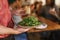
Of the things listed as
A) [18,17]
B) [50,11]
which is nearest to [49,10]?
[50,11]

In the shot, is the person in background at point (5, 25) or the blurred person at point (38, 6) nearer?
the person in background at point (5, 25)

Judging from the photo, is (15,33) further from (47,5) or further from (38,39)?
(47,5)

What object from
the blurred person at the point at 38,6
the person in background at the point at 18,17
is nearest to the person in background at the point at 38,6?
the blurred person at the point at 38,6

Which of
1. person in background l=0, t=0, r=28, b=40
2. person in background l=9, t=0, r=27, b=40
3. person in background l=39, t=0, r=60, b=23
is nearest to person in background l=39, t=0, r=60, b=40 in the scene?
person in background l=39, t=0, r=60, b=23

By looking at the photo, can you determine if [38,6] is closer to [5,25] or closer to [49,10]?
[49,10]

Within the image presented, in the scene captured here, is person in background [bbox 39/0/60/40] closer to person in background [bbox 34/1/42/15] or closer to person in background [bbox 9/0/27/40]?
person in background [bbox 34/1/42/15]

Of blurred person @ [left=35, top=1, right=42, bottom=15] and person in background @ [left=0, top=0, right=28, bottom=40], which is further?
blurred person @ [left=35, top=1, right=42, bottom=15]

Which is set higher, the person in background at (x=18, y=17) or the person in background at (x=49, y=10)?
the person in background at (x=18, y=17)

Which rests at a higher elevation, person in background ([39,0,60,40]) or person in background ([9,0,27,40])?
person in background ([9,0,27,40])

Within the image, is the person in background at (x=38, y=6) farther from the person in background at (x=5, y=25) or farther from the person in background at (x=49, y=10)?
the person in background at (x=5, y=25)

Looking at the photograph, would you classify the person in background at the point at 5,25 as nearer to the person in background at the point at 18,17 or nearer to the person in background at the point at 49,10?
the person in background at the point at 18,17

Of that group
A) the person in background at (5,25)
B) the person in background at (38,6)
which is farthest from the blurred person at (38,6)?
the person in background at (5,25)

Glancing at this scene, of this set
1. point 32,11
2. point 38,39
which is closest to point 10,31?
point 38,39

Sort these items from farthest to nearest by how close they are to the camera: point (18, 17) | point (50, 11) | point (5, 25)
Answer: point (50, 11), point (18, 17), point (5, 25)
